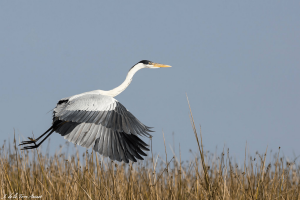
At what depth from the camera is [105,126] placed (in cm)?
446

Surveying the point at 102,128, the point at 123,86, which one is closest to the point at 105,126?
the point at 102,128

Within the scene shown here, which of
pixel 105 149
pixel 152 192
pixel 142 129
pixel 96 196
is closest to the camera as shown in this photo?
pixel 152 192

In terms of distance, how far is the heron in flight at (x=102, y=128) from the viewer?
4.06 m

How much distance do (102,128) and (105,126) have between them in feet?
0.72

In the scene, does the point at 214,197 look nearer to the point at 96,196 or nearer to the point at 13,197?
the point at 96,196

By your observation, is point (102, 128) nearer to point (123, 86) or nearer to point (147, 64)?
point (123, 86)

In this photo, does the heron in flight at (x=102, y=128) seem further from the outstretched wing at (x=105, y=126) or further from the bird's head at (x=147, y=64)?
the bird's head at (x=147, y=64)

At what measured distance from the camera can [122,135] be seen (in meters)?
4.54

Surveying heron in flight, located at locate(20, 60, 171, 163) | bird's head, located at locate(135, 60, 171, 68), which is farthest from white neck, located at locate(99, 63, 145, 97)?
heron in flight, located at locate(20, 60, 171, 163)

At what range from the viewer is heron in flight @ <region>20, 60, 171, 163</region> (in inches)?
160

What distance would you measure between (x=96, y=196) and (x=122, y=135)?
1482 mm

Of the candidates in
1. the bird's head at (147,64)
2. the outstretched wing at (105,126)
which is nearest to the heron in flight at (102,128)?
the outstretched wing at (105,126)

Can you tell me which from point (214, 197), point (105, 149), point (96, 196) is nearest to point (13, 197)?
point (96, 196)

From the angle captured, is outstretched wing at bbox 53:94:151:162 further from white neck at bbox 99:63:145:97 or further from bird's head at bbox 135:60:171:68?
bird's head at bbox 135:60:171:68
